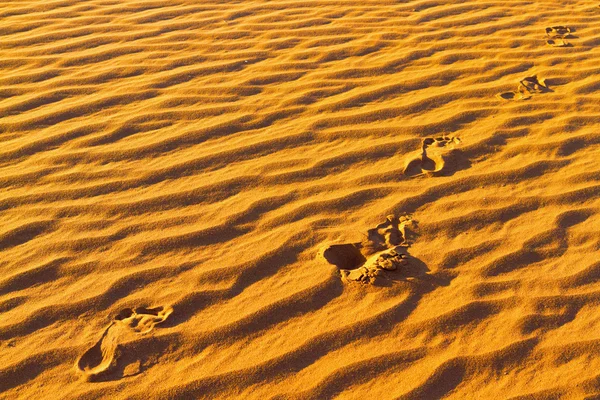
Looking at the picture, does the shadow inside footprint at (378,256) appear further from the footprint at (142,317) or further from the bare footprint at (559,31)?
the bare footprint at (559,31)

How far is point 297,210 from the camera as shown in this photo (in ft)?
9.87

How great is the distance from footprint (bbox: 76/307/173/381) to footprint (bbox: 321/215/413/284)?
724 millimetres

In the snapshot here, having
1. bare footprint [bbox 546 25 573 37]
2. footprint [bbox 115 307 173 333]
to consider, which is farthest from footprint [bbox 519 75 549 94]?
footprint [bbox 115 307 173 333]

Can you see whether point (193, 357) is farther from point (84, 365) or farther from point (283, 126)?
point (283, 126)

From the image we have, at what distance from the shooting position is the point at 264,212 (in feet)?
9.84

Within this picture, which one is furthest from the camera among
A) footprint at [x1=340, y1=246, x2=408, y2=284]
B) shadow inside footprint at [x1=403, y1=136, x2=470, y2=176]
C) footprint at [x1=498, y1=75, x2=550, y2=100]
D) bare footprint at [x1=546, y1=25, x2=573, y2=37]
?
bare footprint at [x1=546, y1=25, x2=573, y2=37]

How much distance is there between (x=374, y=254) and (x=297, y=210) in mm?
431

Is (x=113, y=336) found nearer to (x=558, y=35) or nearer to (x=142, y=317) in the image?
(x=142, y=317)

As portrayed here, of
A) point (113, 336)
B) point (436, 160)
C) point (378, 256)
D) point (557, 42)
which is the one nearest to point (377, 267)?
point (378, 256)

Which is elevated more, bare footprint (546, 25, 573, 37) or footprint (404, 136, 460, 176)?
bare footprint (546, 25, 573, 37)

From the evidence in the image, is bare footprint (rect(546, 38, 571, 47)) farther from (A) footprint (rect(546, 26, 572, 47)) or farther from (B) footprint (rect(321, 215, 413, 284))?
(B) footprint (rect(321, 215, 413, 284))

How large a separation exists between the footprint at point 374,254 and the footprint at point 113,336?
724mm

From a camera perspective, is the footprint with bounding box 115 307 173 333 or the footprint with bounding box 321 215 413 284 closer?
the footprint with bounding box 115 307 173 333

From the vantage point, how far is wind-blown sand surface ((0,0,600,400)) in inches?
93.1
